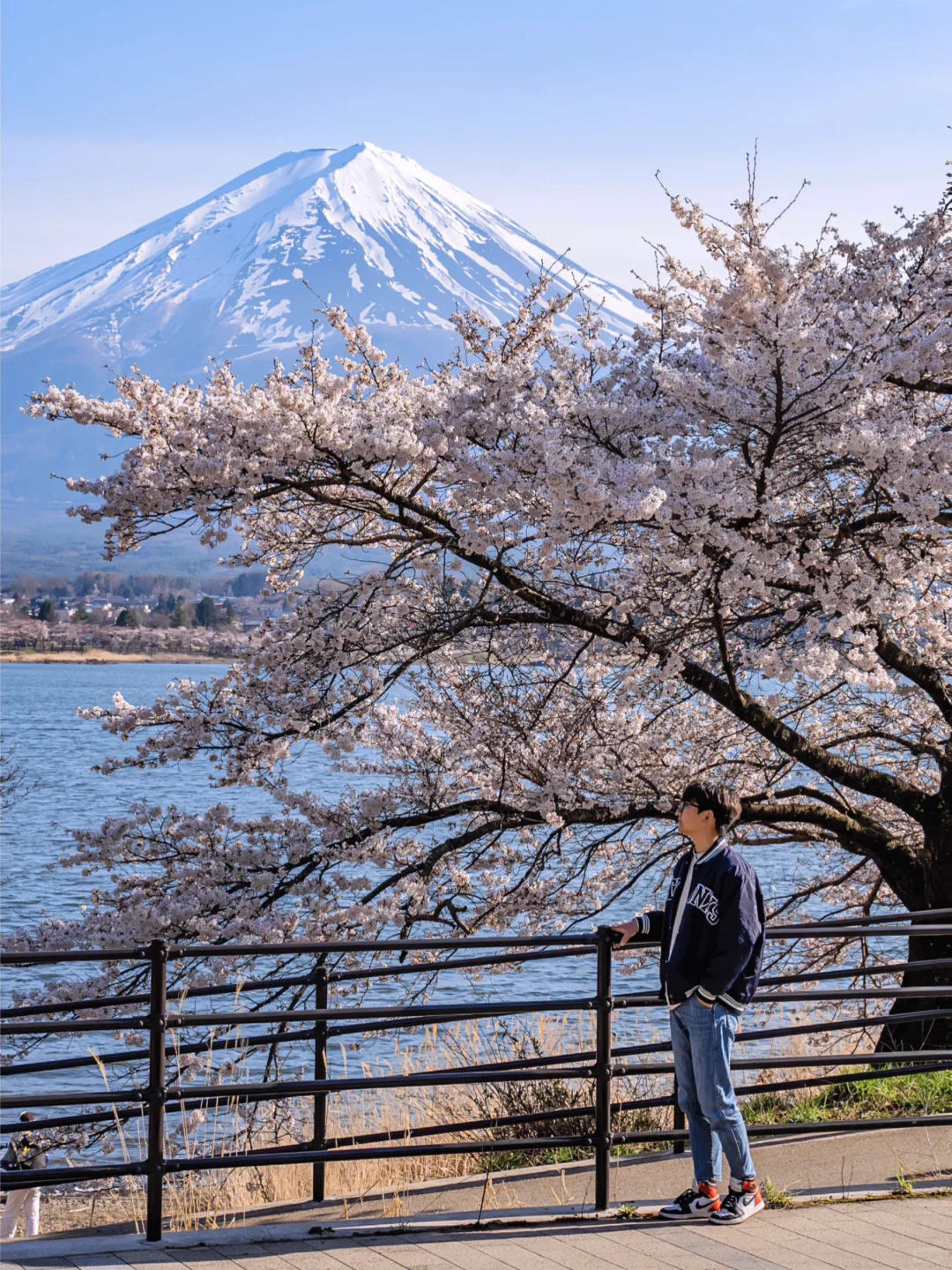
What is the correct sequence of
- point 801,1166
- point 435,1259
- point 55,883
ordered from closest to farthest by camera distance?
1. point 435,1259
2. point 801,1166
3. point 55,883

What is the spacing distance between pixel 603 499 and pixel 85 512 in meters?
3.55

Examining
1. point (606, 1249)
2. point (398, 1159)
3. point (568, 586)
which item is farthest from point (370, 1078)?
point (568, 586)

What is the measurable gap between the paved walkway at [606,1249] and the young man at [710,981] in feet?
0.57

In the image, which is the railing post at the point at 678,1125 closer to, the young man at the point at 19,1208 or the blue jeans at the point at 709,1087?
the blue jeans at the point at 709,1087

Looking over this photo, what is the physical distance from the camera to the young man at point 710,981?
201 inches

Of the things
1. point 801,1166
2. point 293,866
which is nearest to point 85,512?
point 293,866

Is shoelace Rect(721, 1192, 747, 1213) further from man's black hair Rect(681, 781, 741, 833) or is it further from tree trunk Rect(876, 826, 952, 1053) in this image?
tree trunk Rect(876, 826, 952, 1053)

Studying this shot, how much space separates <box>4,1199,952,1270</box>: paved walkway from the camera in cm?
480

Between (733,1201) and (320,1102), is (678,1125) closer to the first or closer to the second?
(733,1201)

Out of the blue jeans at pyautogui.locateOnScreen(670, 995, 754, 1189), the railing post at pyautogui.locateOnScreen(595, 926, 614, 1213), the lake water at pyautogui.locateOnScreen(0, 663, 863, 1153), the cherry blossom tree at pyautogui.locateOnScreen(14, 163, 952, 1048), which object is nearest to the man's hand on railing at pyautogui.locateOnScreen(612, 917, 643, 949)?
the railing post at pyautogui.locateOnScreen(595, 926, 614, 1213)

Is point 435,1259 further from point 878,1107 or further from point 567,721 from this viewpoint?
point 567,721

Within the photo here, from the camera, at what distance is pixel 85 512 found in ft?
28.8

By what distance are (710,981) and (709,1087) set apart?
0.45 metres

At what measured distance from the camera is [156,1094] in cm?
511
